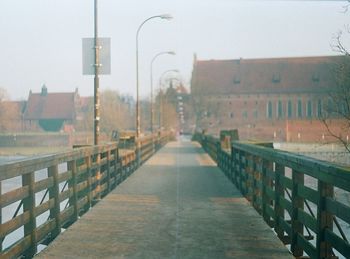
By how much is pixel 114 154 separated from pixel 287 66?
95967 mm

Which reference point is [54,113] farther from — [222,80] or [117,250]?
[117,250]

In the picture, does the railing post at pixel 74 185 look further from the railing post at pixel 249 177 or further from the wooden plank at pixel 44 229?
the railing post at pixel 249 177

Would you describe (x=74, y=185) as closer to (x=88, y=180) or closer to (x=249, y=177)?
(x=88, y=180)

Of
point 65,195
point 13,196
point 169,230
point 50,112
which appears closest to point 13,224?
point 13,196

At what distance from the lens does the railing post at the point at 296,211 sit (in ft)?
18.4

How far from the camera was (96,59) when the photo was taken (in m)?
11.9

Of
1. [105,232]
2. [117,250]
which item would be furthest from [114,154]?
[117,250]

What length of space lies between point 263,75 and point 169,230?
98.8 meters

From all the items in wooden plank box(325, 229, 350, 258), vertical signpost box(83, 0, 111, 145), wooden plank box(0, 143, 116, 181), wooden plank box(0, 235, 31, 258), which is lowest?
wooden plank box(0, 235, 31, 258)

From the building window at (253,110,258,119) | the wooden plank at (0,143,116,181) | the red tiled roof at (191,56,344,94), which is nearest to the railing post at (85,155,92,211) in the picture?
the wooden plank at (0,143,116,181)

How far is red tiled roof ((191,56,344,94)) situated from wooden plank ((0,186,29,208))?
299 ft

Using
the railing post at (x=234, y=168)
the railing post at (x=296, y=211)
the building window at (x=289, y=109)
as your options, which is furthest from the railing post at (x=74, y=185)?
the building window at (x=289, y=109)

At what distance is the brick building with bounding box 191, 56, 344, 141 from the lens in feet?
283

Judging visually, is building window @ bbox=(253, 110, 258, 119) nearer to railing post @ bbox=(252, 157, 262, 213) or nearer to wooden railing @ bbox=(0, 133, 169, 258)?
wooden railing @ bbox=(0, 133, 169, 258)
